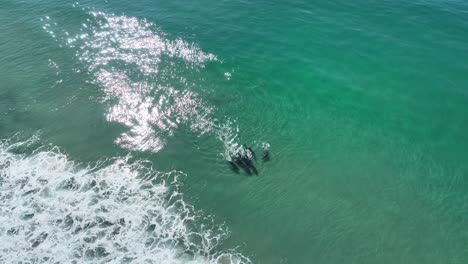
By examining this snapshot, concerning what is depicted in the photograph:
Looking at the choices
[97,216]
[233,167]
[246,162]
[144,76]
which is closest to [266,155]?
[246,162]

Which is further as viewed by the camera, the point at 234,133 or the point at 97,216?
the point at 234,133

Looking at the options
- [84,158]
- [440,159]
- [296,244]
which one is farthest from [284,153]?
[84,158]

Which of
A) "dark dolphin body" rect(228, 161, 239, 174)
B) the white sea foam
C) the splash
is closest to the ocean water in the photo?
the white sea foam

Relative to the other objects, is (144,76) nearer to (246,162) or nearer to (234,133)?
(234,133)

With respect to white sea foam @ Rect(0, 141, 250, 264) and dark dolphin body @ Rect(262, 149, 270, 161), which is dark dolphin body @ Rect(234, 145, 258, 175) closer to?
dark dolphin body @ Rect(262, 149, 270, 161)

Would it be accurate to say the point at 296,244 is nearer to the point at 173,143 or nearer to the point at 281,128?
the point at 281,128

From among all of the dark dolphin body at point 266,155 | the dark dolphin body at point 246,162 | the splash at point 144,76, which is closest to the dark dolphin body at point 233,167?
the dark dolphin body at point 246,162
